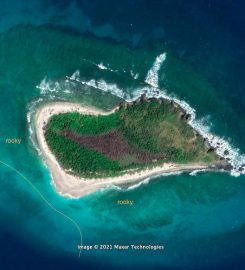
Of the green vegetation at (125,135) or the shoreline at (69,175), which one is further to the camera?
the shoreline at (69,175)

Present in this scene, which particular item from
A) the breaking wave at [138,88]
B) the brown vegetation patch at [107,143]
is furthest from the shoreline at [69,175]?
the brown vegetation patch at [107,143]

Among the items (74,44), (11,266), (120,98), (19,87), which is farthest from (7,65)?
(11,266)

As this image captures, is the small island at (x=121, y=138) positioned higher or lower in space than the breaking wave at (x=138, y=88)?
lower

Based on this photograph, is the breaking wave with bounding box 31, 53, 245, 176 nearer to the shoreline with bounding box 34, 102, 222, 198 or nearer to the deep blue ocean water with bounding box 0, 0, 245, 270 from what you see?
the deep blue ocean water with bounding box 0, 0, 245, 270

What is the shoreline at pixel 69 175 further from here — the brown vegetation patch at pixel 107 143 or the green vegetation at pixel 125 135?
the brown vegetation patch at pixel 107 143
